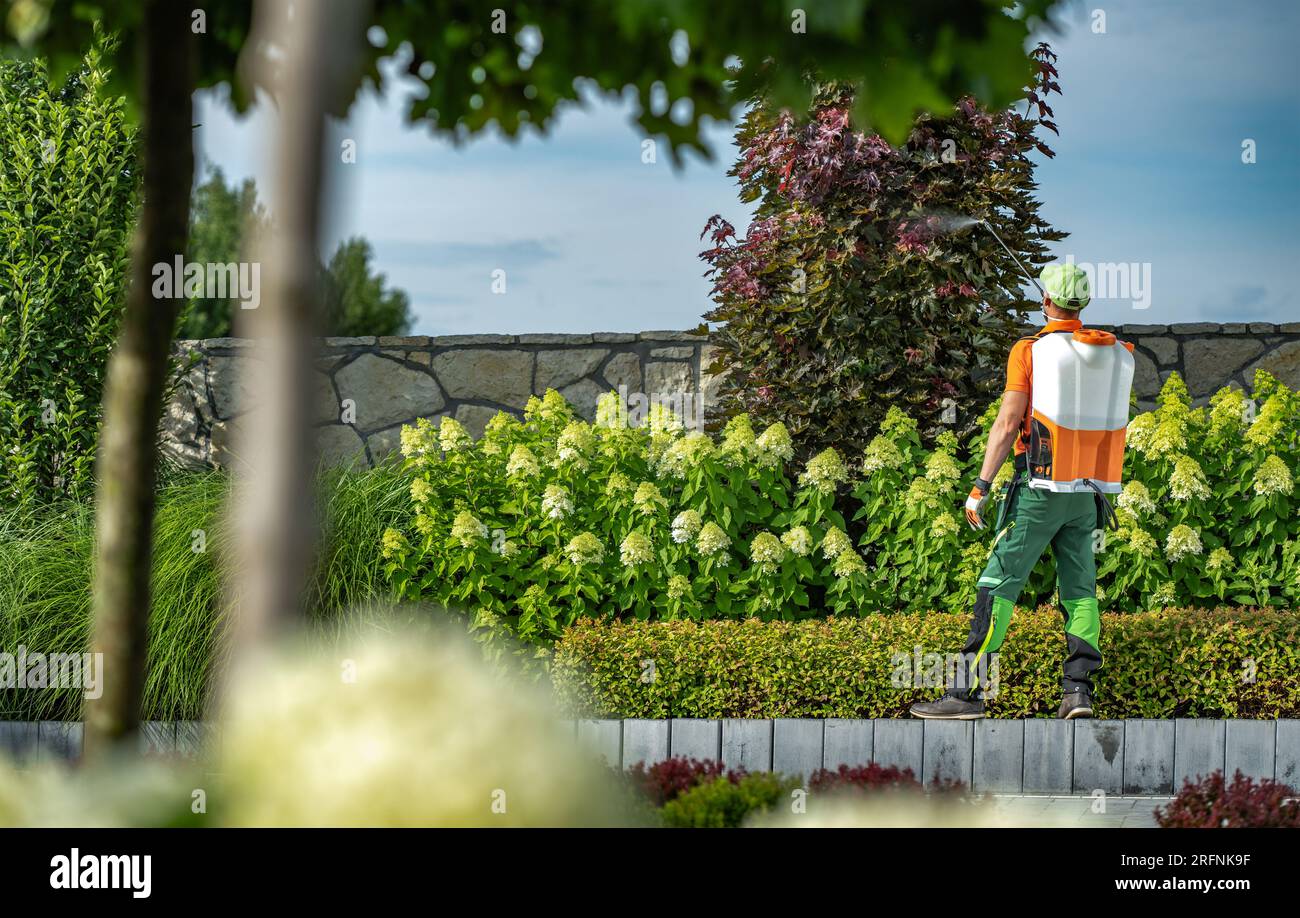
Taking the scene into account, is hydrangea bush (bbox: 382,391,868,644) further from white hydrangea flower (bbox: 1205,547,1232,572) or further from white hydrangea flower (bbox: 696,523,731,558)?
white hydrangea flower (bbox: 1205,547,1232,572)

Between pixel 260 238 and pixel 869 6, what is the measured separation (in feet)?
6.33

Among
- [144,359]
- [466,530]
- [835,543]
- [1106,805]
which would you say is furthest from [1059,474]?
[144,359]

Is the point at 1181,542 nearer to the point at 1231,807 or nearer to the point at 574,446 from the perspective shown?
the point at 574,446

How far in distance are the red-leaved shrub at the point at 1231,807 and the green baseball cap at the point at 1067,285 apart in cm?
323

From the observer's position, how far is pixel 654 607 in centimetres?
704

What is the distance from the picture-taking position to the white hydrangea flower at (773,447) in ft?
23.0

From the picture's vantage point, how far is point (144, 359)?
209 cm

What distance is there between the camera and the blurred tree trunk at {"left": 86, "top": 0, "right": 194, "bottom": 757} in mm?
2057

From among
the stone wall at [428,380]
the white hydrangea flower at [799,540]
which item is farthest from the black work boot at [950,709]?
the stone wall at [428,380]

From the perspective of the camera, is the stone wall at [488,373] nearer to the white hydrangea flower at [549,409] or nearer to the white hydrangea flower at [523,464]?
the white hydrangea flower at [549,409]

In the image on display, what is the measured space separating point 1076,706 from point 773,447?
88.0 inches

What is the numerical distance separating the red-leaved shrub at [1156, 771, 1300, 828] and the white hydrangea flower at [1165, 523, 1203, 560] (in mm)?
4023
